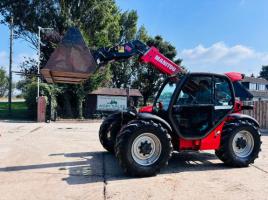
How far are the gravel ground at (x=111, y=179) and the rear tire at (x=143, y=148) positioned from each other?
0.76 feet

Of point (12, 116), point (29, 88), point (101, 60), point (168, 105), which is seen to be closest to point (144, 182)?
point (168, 105)

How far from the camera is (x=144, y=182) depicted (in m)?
6.56

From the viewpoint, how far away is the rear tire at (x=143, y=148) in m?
6.91

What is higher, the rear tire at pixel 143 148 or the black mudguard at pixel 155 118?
the black mudguard at pixel 155 118

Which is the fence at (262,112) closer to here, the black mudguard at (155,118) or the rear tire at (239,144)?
the rear tire at (239,144)

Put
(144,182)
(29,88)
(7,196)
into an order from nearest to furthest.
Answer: (7,196), (144,182), (29,88)

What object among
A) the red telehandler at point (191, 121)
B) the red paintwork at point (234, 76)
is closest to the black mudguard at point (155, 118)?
the red telehandler at point (191, 121)

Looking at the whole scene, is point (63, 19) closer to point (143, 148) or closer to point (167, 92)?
point (167, 92)

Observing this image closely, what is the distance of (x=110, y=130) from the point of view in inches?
366

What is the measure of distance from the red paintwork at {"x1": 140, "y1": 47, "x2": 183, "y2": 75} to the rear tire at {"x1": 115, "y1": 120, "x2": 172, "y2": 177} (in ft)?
6.77

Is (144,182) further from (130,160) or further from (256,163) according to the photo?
(256,163)

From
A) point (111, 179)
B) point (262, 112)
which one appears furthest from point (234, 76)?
point (262, 112)

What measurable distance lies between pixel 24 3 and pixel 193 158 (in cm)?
2468

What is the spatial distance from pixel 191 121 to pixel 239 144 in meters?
1.26
